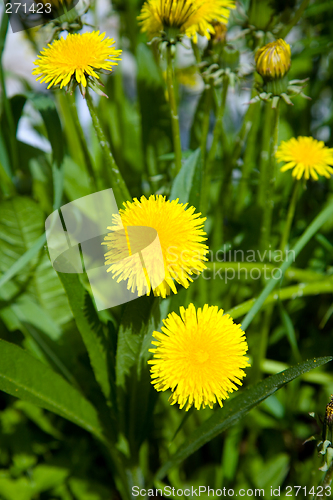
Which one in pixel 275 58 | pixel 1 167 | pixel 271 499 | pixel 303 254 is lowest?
pixel 271 499

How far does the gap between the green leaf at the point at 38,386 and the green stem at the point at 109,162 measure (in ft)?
0.83

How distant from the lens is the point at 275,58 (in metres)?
0.50

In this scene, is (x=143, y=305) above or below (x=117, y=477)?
above

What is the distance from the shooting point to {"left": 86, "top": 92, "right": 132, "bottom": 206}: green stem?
0.48 meters

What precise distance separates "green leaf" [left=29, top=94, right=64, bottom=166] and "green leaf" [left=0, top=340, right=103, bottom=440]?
0.34 m

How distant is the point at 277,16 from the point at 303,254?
0.46 m

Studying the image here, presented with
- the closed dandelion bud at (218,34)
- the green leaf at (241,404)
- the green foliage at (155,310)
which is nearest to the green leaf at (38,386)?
the green foliage at (155,310)

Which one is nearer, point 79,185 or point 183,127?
point 79,185

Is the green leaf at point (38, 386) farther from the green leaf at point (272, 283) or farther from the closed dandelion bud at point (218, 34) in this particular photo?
the closed dandelion bud at point (218, 34)

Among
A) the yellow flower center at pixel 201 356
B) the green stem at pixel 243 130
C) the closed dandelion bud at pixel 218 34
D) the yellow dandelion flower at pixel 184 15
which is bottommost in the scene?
the yellow flower center at pixel 201 356

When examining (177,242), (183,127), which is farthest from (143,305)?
(183,127)

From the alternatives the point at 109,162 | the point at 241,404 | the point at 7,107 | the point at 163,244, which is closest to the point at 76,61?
the point at 109,162

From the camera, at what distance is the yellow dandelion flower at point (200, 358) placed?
0.39m

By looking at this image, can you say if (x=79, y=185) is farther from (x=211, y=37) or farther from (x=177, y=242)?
(x=177, y=242)
